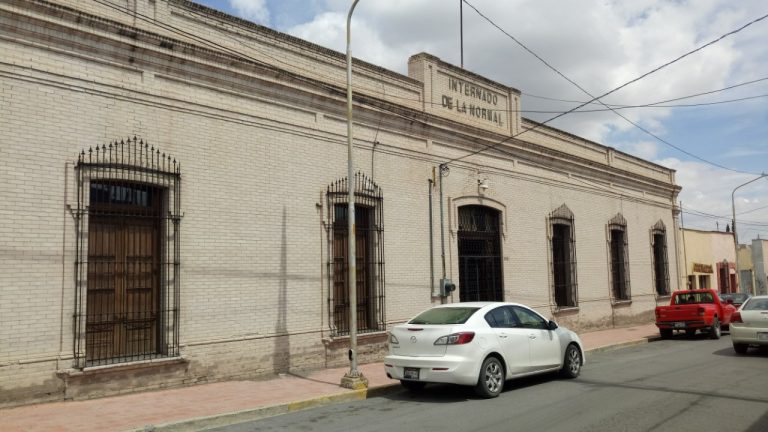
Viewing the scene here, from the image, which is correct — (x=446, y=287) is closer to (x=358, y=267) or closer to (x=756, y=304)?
(x=358, y=267)

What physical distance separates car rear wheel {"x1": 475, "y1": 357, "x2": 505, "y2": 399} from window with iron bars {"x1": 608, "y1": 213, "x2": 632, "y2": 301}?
15.6 metres

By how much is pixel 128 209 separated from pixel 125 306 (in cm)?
156

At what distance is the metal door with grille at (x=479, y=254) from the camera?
1631 cm

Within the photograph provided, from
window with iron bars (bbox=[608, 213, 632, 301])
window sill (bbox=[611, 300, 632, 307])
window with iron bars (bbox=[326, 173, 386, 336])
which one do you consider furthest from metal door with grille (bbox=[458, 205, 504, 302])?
window with iron bars (bbox=[608, 213, 632, 301])

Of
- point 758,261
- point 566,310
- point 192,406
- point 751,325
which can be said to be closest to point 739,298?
point 566,310

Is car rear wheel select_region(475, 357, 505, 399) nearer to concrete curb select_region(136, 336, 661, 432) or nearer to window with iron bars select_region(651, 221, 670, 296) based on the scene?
concrete curb select_region(136, 336, 661, 432)

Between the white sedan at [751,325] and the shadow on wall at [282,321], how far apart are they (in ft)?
32.7

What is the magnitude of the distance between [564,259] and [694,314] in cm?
426

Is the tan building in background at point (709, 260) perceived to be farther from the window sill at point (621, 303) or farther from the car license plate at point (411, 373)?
the car license plate at point (411, 373)

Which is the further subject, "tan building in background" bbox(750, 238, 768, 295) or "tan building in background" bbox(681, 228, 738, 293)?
"tan building in background" bbox(750, 238, 768, 295)

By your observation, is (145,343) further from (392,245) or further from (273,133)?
(392,245)

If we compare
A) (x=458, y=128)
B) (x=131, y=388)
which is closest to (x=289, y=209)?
(x=131, y=388)

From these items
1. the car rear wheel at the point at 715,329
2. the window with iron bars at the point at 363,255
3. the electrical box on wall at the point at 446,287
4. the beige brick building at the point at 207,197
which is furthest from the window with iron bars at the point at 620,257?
the window with iron bars at the point at 363,255

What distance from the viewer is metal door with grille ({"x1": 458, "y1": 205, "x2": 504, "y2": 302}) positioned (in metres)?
16.3
